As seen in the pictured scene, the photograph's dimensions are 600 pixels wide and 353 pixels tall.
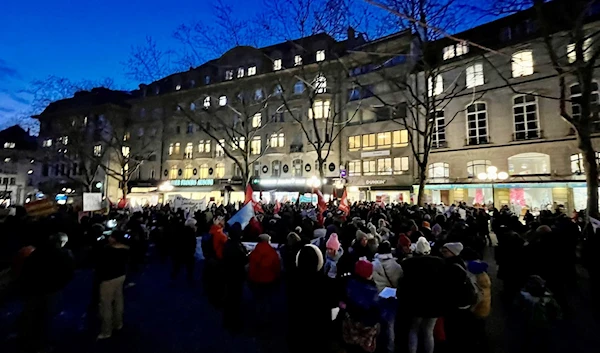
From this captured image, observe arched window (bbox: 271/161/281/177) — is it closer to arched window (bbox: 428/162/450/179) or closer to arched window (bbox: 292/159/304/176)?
arched window (bbox: 292/159/304/176)

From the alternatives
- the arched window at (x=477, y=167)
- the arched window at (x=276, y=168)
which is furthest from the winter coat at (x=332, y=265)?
the arched window at (x=276, y=168)

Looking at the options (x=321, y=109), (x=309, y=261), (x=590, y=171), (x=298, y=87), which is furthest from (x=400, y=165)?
(x=309, y=261)

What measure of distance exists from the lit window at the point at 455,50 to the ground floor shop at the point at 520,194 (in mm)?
11287

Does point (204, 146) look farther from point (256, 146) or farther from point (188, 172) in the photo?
point (256, 146)

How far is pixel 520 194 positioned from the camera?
2284 cm

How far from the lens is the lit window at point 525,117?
915 inches

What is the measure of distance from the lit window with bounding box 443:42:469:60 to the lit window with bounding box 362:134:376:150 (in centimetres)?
950

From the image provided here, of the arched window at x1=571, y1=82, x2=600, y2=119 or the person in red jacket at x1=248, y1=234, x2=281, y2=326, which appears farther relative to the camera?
the arched window at x1=571, y1=82, x2=600, y2=119

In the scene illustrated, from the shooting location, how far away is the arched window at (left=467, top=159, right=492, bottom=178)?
975 inches

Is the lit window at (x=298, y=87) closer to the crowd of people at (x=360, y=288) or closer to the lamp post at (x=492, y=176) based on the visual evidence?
the lamp post at (x=492, y=176)

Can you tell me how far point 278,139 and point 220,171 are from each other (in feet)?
27.8

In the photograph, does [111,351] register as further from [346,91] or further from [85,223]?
[346,91]

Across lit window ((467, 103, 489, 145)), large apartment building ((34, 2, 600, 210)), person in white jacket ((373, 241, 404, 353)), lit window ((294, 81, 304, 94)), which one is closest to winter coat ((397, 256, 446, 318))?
person in white jacket ((373, 241, 404, 353))

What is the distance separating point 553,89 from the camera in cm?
2241
